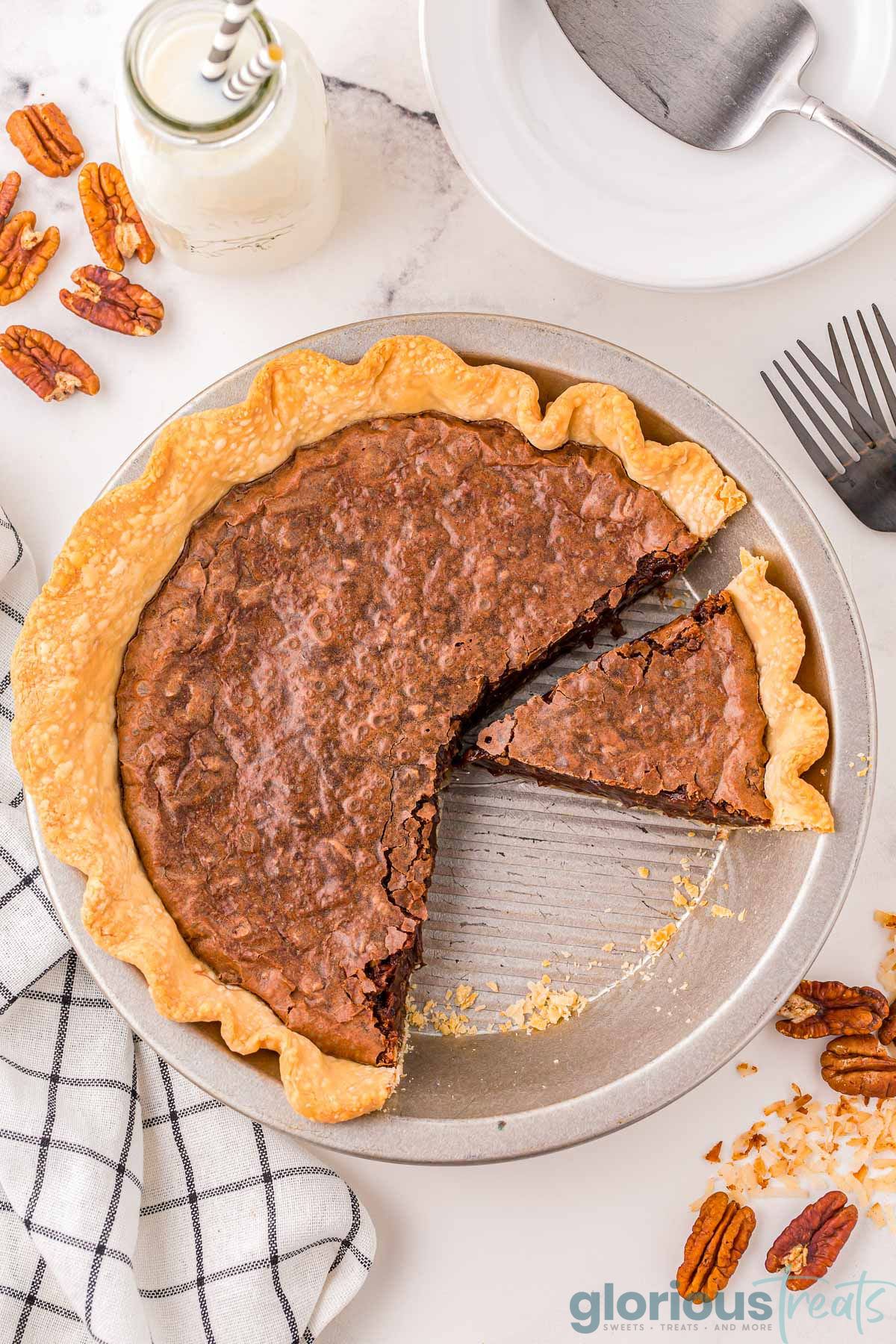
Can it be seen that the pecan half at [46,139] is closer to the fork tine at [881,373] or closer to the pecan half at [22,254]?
the pecan half at [22,254]

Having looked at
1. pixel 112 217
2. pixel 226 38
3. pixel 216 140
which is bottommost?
pixel 112 217

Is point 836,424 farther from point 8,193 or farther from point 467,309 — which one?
point 8,193

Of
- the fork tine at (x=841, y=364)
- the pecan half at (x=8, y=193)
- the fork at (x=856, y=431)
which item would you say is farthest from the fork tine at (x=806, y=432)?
the pecan half at (x=8, y=193)

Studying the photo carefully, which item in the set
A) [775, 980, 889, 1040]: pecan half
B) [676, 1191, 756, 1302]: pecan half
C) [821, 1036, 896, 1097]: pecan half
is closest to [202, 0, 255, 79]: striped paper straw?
[775, 980, 889, 1040]: pecan half

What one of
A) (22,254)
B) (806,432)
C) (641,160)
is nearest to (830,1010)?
(806,432)

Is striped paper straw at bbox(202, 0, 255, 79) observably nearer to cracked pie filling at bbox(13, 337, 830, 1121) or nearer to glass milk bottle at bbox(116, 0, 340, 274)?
glass milk bottle at bbox(116, 0, 340, 274)
